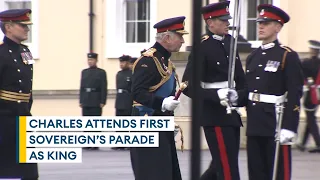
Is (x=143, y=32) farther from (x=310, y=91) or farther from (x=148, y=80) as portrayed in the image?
(x=148, y=80)

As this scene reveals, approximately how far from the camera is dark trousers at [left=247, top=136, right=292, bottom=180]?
26.5 feet

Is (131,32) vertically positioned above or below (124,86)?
above

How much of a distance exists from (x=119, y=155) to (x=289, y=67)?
26.5ft

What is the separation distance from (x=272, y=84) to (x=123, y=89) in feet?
31.5

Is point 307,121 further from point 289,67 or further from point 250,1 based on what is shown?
point 289,67

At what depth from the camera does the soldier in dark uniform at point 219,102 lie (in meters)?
8.26

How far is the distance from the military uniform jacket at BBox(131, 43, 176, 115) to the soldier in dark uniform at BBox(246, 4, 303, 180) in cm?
92

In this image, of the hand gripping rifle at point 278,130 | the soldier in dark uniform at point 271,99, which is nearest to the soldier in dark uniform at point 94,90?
the soldier in dark uniform at point 271,99

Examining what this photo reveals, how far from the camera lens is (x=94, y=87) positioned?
17547mm

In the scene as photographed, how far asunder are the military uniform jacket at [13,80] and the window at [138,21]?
12049 millimetres

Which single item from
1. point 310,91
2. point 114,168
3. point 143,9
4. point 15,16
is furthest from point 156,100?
point 143,9

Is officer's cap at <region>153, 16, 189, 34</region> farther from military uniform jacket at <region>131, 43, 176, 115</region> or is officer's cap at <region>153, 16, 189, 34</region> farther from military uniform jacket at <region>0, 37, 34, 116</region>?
military uniform jacket at <region>0, 37, 34, 116</region>

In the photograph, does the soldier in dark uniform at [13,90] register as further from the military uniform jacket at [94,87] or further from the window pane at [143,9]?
the window pane at [143,9]

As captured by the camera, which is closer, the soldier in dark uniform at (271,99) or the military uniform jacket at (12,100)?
the soldier in dark uniform at (271,99)
